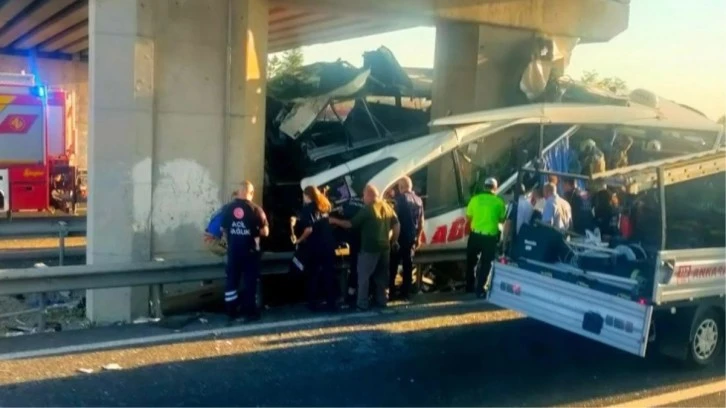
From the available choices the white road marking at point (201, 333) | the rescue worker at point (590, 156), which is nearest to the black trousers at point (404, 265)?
the white road marking at point (201, 333)

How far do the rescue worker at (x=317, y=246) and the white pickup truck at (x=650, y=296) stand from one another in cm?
230

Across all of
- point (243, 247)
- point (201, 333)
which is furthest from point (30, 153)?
point (201, 333)

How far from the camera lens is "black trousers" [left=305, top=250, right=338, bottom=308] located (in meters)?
9.69

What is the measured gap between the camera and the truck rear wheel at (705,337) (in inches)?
300

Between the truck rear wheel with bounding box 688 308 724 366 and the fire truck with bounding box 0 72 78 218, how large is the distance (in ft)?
50.7

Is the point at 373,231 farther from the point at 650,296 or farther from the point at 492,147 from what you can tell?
the point at 492,147

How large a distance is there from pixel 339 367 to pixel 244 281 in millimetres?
2127

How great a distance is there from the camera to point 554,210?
30.3ft

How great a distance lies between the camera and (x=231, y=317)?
9070 millimetres

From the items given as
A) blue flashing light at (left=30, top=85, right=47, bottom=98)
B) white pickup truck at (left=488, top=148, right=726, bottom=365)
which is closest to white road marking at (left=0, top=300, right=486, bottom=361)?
white pickup truck at (left=488, top=148, right=726, bottom=365)

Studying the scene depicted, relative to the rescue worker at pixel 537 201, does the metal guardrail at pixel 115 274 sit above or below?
below

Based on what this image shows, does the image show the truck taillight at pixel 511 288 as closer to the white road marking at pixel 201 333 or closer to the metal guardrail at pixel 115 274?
the white road marking at pixel 201 333

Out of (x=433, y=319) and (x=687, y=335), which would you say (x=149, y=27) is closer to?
(x=433, y=319)

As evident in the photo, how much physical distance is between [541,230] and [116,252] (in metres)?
4.97
